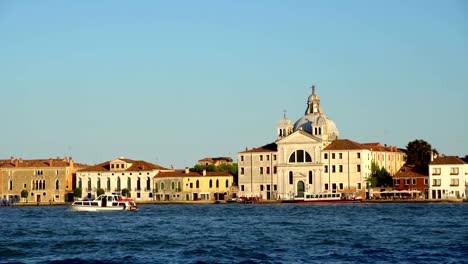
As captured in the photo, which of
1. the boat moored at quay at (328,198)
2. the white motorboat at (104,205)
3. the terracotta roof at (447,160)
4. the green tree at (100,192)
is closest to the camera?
the white motorboat at (104,205)

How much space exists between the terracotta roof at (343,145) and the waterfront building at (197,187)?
36.7 ft

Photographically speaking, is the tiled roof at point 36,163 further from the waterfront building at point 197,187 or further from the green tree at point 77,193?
the waterfront building at point 197,187

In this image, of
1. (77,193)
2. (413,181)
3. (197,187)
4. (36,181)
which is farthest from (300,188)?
(36,181)

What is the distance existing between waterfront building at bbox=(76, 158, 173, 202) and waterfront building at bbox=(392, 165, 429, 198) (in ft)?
80.3

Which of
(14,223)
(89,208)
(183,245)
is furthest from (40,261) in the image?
(89,208)

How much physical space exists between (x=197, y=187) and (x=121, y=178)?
26.4 ft

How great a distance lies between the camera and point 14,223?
59094 millimetres

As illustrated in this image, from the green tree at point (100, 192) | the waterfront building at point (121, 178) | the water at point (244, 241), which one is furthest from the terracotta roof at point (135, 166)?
the water at point (244, 241)

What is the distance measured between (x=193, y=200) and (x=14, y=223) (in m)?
44.3

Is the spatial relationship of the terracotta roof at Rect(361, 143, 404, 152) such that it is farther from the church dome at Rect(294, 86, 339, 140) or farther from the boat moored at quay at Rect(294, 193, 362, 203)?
the boat moored at quay at Rect(294, 193, 362, 203)

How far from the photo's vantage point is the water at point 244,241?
33.8m

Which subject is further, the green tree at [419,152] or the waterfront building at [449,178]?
the green tree at [419,152]

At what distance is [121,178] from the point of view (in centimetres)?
10619

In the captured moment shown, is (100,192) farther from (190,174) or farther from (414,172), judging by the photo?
(414,172)
